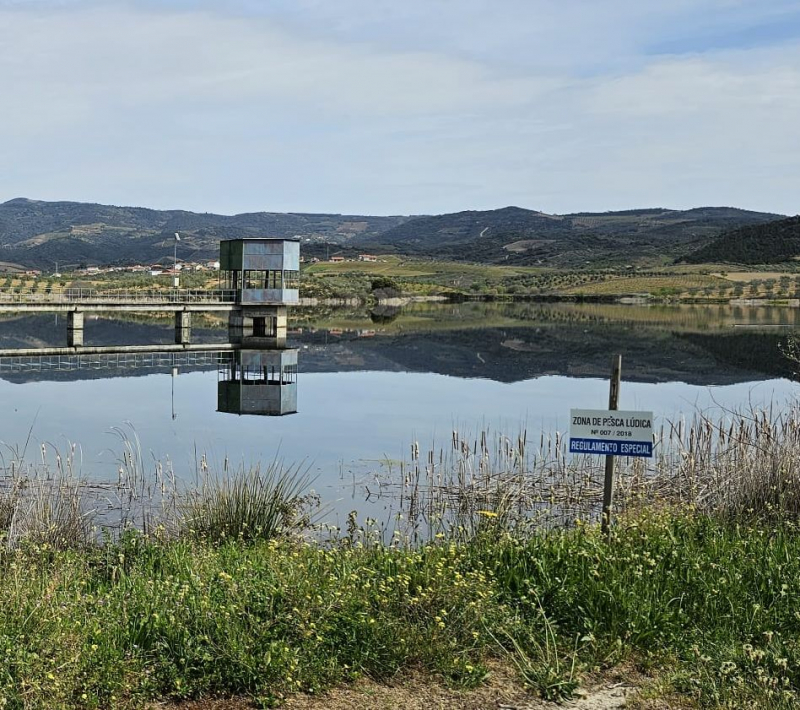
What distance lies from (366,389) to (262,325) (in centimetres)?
1649

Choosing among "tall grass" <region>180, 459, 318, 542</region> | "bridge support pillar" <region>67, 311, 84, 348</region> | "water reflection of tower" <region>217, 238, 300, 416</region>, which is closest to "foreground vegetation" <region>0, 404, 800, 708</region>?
"tall grass" <region>180, 459, 318, 542</region>

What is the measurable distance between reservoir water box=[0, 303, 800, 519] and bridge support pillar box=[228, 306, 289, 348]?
101 centimetres

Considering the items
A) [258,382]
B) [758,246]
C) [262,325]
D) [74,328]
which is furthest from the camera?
[758,246]

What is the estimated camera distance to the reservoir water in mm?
17734

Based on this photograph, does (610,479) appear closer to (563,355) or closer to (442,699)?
(442,699)

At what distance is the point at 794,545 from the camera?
8164 mm

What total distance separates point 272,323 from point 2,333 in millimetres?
14822

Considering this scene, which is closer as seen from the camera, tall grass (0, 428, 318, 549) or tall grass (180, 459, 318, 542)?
tall grass (0, 428, 318, 549)

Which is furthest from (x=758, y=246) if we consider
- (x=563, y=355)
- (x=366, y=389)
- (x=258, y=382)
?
(x=258, y=382)

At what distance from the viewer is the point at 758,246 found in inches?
5221

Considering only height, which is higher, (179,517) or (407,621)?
(407,621)

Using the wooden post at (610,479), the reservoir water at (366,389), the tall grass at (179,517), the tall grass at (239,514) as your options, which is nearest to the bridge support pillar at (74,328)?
the reservoir water at (366,389)

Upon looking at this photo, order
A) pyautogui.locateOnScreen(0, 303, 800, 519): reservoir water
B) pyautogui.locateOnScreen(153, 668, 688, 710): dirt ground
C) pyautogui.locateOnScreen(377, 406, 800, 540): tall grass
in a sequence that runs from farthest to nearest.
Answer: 1. pyautogui.locateOnScreen(0, 303, 800, 519): reservoir water
2. pyautogui.locateOnScreen(377, 406, 800, 540): tall grass
3. pyautogui.locateOnScreen(153, 668, 688, 710): dirt ground

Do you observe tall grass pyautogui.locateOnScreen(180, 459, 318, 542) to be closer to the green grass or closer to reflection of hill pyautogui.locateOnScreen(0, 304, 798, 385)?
the green grass
